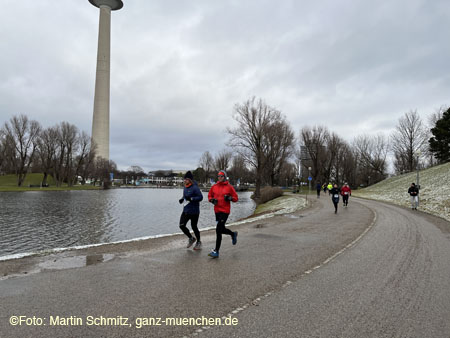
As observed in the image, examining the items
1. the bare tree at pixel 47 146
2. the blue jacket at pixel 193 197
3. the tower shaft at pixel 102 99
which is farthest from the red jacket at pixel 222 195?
the tower shaft at pixel 102 99

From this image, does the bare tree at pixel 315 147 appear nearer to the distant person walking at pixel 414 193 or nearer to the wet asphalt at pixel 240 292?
the distant person walking at pixel 414 193

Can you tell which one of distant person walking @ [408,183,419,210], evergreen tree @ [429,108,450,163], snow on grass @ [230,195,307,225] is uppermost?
evergreen tree @ [429,108,450,163]

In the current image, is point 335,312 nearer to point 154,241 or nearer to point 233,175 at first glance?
point 154,241

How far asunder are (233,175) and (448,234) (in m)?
100

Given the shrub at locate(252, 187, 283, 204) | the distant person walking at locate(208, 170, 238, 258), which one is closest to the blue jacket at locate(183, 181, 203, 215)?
the distant person walking at locate(208, 170, 238, 258)

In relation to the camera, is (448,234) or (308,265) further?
(448,234)

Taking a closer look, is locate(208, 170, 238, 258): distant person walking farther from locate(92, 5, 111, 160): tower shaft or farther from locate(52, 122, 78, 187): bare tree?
locate(92, 5, 111, 160): tower shaft

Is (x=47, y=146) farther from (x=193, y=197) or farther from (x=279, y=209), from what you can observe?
(x=193, y=197)

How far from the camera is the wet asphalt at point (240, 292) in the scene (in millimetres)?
3504

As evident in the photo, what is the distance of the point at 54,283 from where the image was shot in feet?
16.5

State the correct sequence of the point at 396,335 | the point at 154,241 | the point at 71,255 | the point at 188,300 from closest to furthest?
the point at 396,335 < the point at 188,300 < the point at 71,255 < the point at 154,241

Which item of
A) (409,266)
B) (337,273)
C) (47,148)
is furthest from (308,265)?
(47,148)

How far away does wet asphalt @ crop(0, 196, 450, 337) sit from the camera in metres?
3.50

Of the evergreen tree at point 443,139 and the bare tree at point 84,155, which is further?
the bare tree at point 84,155
